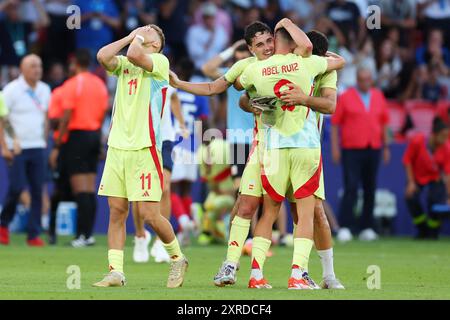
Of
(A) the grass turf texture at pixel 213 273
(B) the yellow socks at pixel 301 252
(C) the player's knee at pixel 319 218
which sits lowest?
(A) the grass turf texture at pixel 213 273

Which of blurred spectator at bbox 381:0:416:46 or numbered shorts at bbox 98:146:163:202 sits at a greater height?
blurred spectator at bbox 381:0:416:46

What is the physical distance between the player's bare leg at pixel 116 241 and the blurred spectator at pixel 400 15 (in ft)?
49.1

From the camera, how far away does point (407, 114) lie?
2320 centimetres

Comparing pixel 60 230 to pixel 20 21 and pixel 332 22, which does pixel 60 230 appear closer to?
pixel 20 21

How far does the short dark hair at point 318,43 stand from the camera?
11492 millimetres

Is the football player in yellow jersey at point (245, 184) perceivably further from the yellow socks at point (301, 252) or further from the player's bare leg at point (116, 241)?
the player's bare leg at point (116, 241)

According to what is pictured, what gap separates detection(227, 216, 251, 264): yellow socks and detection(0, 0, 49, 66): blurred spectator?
1228 centimetres

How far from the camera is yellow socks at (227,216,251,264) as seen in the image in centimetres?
1120

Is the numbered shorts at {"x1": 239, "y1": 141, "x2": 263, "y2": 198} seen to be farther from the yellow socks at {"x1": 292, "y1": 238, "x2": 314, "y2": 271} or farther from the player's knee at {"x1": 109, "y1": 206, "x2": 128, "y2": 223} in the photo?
the player's knee at {"x1": 109, "y1": 206, "x2": 128, "y2": 223}

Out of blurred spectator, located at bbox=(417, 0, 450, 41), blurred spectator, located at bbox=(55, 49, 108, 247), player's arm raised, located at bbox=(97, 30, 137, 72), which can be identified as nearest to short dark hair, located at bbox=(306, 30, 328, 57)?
player's arm raised, located at bbox=(97, 30, 137, 72)

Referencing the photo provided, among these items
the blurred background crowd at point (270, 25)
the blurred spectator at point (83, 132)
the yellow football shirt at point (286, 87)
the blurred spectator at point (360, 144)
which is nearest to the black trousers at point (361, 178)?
the blurred spectator at point (360, 144)

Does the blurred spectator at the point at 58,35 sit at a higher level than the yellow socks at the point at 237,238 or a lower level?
higher

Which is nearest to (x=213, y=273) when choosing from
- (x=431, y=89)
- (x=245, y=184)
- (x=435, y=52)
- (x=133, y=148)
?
(x=245, y=184)
